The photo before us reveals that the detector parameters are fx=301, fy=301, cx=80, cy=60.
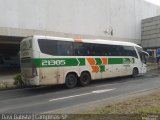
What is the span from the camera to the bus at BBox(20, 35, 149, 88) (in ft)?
52.3

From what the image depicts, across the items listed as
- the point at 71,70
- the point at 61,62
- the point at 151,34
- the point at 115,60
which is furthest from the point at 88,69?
the point at 151,34

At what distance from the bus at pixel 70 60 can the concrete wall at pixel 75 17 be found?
12.3 metres

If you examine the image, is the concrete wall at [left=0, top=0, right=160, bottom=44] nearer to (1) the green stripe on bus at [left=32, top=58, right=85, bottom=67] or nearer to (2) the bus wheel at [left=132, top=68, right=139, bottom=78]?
(2) the bus wheel at [left=132, top=68, right=139, bottom=78]

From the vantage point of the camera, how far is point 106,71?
20.0 meters

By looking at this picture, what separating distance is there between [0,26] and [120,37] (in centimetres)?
1943

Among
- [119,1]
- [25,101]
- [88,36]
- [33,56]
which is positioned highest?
[119,1]

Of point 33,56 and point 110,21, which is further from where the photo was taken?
point 110,21

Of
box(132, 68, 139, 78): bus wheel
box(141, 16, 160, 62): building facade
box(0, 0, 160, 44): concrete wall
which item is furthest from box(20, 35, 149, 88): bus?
box(141, 16, 160, 62): building facade

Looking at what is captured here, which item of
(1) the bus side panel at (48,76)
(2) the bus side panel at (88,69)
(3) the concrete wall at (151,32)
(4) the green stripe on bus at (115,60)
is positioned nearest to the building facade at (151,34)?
(3) the concrete wall at (151,32)

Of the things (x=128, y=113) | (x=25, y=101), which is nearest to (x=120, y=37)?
(x=25, y=101)

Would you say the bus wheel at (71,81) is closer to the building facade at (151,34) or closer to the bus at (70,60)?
the bus at (70,60)

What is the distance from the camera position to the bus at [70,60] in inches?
627

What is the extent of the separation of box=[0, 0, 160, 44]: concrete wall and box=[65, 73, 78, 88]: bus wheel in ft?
43.0

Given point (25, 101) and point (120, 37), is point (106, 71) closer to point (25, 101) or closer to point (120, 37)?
point (25, 101)
